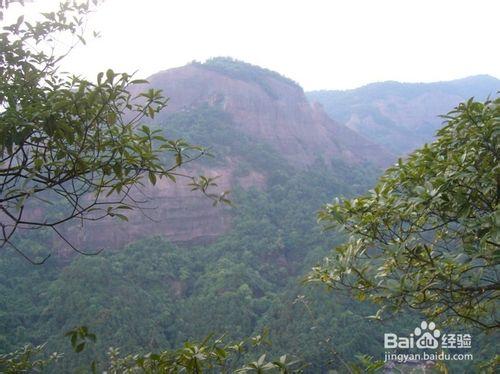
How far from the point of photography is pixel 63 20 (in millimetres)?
1887

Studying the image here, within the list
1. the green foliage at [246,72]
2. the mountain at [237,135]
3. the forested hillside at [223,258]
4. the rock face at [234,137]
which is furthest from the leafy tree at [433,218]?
the green foliage at [246,72]

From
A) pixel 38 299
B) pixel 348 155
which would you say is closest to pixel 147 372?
pixel 38 299

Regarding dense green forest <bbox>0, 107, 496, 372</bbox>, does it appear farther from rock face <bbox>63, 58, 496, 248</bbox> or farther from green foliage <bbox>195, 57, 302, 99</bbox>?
green foliage <bbox>195, 57, 302, 99</bbox>

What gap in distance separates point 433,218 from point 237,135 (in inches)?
1199

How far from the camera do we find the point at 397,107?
59.5 m

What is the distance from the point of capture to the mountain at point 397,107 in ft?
175

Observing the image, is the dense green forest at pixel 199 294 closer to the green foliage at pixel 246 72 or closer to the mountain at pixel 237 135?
the mountain at pixel 237 135

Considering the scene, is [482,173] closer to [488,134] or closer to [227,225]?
[488,134]

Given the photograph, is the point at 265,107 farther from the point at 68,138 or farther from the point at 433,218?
the point at 68,138

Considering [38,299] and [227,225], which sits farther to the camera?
[227,225]

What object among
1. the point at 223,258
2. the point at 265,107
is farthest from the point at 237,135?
the point at 223,258

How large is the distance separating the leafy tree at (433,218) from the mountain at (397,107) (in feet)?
163

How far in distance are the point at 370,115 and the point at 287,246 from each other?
3786 centimetres

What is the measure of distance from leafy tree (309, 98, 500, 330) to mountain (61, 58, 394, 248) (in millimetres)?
21721
